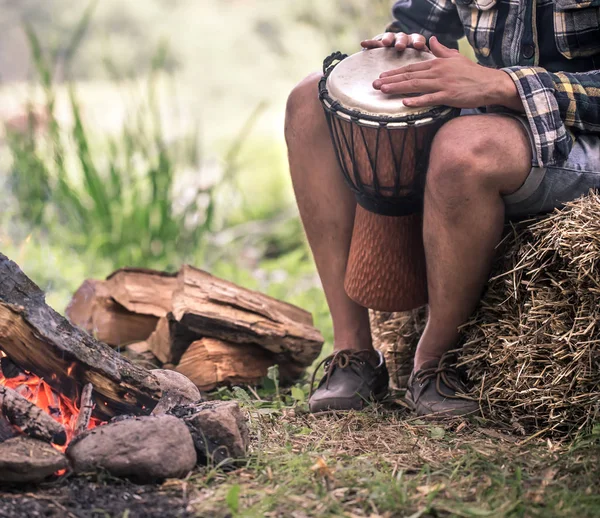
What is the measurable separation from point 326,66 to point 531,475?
1367mm

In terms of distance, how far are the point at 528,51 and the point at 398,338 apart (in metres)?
1.08

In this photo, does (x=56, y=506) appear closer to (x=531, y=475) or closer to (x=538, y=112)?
(x=531, y=475)

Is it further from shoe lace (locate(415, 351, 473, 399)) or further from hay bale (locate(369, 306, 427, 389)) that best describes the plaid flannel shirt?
hay bale (locate(369, 306, 427, 389))

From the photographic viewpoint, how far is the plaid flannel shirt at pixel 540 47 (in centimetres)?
224

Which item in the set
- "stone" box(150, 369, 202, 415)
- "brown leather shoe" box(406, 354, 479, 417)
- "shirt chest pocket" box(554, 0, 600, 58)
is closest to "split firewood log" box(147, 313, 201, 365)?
Answer: "stone" box(150, 369, 202, 415)

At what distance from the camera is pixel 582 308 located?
2.23 metres

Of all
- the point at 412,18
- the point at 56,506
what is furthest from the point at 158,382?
the point at 412,18

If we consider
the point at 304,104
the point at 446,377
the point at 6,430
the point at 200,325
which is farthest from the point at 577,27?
the point at 6,430

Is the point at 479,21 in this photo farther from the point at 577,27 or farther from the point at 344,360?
the point at 344,360

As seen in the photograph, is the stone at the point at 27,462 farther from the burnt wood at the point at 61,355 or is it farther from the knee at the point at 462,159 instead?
the knee at the point at 462,159

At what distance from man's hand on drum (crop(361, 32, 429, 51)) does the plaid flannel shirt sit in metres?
0.26

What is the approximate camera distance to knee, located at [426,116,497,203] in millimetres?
2219

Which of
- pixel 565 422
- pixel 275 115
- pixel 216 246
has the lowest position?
pixel 275 115

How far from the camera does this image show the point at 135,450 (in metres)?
1.90
